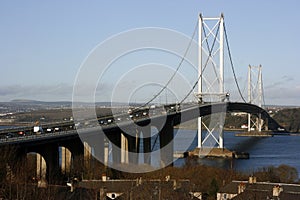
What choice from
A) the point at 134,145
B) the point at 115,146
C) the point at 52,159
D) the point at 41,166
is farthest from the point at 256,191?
the point at 134,145

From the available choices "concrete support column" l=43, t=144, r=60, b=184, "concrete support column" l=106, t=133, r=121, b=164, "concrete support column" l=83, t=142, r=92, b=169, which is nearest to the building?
"concrete support column" l=43, t=144, r=60, b=184

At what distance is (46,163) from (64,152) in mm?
2029

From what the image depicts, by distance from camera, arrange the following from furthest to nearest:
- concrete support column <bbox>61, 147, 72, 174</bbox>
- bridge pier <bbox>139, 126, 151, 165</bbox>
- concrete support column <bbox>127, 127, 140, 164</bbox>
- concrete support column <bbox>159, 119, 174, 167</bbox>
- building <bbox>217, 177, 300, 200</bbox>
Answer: concrete support column <bbox>159, 119, 174, 167</bbox> → bridge pier <bbox>139, 126, 151, 165</bbox> → concrete support column <bbox>127, 127, 140, 164</bbox> → concrete support column <bbox>61, 147, 72, 174</bbox> → building <bbox>217, 177, 300, 200</bbox>

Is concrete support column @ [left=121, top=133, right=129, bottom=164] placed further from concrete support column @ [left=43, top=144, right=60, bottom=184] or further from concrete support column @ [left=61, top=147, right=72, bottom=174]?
concrete support column @ [left=43, top=144, right=60, bottom=184]

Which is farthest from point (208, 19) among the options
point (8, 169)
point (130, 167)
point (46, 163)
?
point (8, 169)

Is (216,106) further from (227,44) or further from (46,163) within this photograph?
(46,163)

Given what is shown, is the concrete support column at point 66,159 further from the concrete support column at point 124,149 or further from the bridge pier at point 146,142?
the bridge pier at point 146,142

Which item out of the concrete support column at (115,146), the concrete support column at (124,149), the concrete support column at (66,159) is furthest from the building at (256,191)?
the concrete support column at (115,146)

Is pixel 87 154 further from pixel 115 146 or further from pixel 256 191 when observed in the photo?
pixel 256 191

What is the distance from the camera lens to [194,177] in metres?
15.1

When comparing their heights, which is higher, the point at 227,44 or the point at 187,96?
the point at 227,44

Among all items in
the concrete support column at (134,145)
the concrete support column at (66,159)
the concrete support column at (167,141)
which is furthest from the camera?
the concrete support column at (167,141)

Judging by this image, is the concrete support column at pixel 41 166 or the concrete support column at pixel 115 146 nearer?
the concrete support column at pixel 41 166

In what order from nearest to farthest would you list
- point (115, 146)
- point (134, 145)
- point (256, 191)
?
point (256, 191)
point (115, 146)
point (134, 145)
